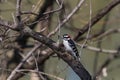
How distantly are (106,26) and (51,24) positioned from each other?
2.89ft

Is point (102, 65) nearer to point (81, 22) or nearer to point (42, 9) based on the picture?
point (81, 22)

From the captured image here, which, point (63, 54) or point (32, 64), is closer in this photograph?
point (63, 54)

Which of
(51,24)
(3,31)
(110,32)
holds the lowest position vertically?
(110,32)

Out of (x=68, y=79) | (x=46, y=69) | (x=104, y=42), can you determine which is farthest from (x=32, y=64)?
(x=104, y=42)

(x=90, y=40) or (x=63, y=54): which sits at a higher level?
(x=63, y=54)

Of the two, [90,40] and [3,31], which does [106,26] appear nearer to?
[90,40]

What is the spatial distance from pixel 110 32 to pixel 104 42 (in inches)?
7.1

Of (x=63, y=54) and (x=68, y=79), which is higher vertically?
(x=63, y=54)

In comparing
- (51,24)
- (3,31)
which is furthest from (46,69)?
(3,31)

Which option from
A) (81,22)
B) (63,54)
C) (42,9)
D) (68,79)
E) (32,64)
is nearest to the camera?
(63,54)

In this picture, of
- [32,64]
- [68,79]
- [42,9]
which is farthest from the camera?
[42,9]

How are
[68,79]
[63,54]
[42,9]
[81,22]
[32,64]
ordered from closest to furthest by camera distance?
[63,54] < [68,79] < [32,64] < [42,9] < [81,22]

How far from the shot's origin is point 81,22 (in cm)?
563

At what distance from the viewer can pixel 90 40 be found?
5305mm
